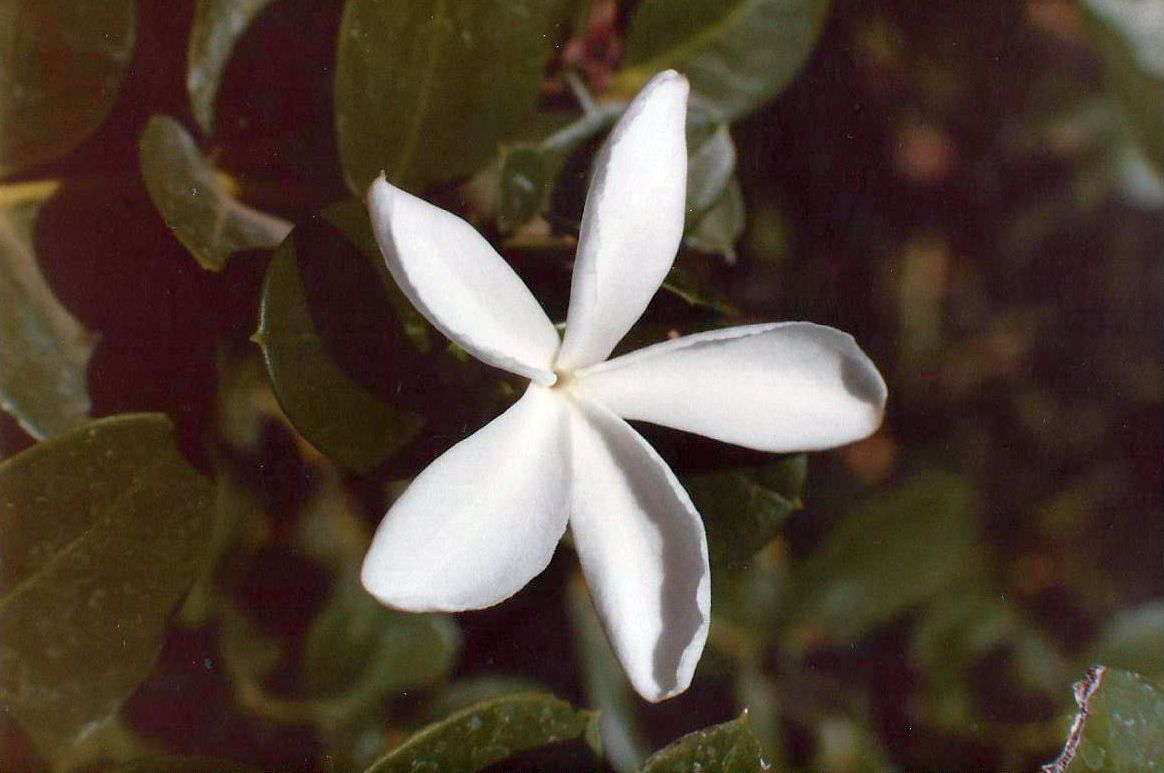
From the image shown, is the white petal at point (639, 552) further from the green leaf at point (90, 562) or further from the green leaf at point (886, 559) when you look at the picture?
the green leaf at point (886, 559)

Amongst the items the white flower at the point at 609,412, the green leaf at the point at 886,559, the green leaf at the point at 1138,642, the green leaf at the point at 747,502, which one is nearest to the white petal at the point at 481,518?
the white flower at the point at 609,412

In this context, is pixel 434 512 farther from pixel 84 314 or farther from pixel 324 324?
pixel 84 314

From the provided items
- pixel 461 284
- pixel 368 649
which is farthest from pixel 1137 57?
pixel 368 649

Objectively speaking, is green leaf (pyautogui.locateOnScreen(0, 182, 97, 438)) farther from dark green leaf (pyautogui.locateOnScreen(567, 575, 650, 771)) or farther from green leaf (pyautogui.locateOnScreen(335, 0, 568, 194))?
dark green leaf (pyautogui.locateOnScreen(567, 575, 650, 771))

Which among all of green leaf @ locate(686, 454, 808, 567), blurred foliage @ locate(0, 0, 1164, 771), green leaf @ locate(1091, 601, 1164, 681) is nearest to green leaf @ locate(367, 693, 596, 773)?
blurred foliage @ locate(0, 0, 1164, 771)

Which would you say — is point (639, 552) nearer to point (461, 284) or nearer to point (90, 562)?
point (461, 284)

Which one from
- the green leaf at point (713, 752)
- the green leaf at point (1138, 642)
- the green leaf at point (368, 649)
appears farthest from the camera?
the green leaf at point (1138, 642)
